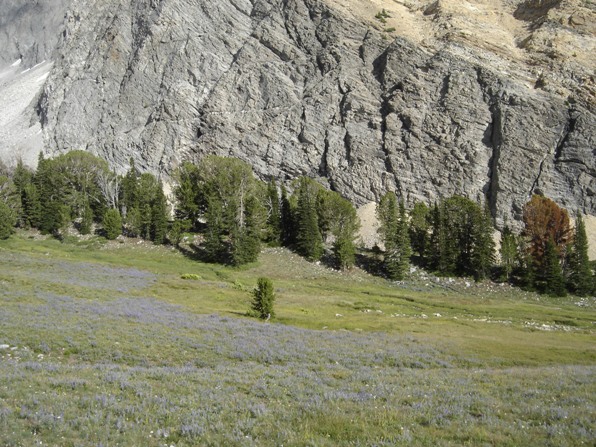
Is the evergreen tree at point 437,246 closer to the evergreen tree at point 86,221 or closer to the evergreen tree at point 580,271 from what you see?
the evergreen tree at point 580,271

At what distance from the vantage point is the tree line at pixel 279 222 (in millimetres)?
81188

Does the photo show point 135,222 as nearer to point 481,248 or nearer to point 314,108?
point 314,108

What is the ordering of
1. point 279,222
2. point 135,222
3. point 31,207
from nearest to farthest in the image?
point 135,222 → point 31,207 → point 279,222

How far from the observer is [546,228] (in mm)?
89438

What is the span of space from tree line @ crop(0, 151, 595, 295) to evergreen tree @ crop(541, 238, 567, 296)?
19 centimetres

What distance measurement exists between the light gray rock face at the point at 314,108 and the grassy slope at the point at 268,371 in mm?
76118

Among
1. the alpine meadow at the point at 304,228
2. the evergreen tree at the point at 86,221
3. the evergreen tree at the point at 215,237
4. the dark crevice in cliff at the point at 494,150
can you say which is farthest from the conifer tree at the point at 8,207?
the dark crevice in cliff at the point at 494,150

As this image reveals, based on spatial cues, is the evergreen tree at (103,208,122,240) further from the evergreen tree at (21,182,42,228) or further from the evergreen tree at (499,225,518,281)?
the evergreen tree at (499,225,518,281)

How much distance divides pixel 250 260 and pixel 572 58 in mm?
119305

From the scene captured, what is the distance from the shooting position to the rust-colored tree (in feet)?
284

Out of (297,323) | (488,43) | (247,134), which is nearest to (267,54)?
(247,134)

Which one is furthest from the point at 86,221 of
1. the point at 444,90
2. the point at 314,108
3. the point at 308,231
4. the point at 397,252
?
the point at 444,90

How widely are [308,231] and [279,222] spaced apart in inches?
438

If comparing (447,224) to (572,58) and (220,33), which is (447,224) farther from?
(220,33)
